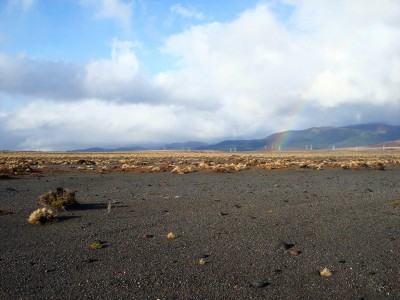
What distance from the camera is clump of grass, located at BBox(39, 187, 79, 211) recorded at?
15.5 m

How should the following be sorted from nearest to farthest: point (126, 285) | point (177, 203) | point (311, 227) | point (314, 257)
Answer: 1. point (126, 285)
2. point (314, 257)
3. point (311, 227)
4. point (177, 203)

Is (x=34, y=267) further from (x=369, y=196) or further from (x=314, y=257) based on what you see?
(x=369, y=196)

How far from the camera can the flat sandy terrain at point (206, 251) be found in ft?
23.5

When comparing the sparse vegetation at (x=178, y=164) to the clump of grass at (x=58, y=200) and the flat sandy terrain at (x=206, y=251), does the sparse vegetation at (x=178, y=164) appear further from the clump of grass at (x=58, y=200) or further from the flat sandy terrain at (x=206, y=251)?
the flat sandy terrain at (x=206, y=251)

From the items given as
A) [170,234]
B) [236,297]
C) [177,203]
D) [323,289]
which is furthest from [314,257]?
[177,203]

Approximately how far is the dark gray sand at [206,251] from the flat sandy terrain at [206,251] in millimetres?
26

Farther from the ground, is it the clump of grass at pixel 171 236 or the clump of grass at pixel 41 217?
the clump of grass at pixel 41 217

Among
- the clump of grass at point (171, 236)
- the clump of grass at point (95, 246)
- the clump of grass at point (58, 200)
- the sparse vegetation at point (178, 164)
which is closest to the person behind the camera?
the clump of grass at point (95, 246)

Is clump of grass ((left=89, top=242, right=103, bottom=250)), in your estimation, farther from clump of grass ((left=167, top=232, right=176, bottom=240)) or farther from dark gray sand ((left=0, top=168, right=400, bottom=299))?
clump of grass ((left=167, top=232, right=176, bottom=240))

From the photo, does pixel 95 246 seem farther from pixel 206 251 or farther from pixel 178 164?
pixel 178 164

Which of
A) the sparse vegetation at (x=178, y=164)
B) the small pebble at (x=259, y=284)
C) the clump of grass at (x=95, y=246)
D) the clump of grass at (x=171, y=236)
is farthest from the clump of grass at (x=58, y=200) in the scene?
the sparse vegetation at (x=178, y=164)

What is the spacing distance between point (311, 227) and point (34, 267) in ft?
26.4

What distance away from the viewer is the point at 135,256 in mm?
9203

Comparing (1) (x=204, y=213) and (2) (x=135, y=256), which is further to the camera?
(1) (x=204, y=213)
